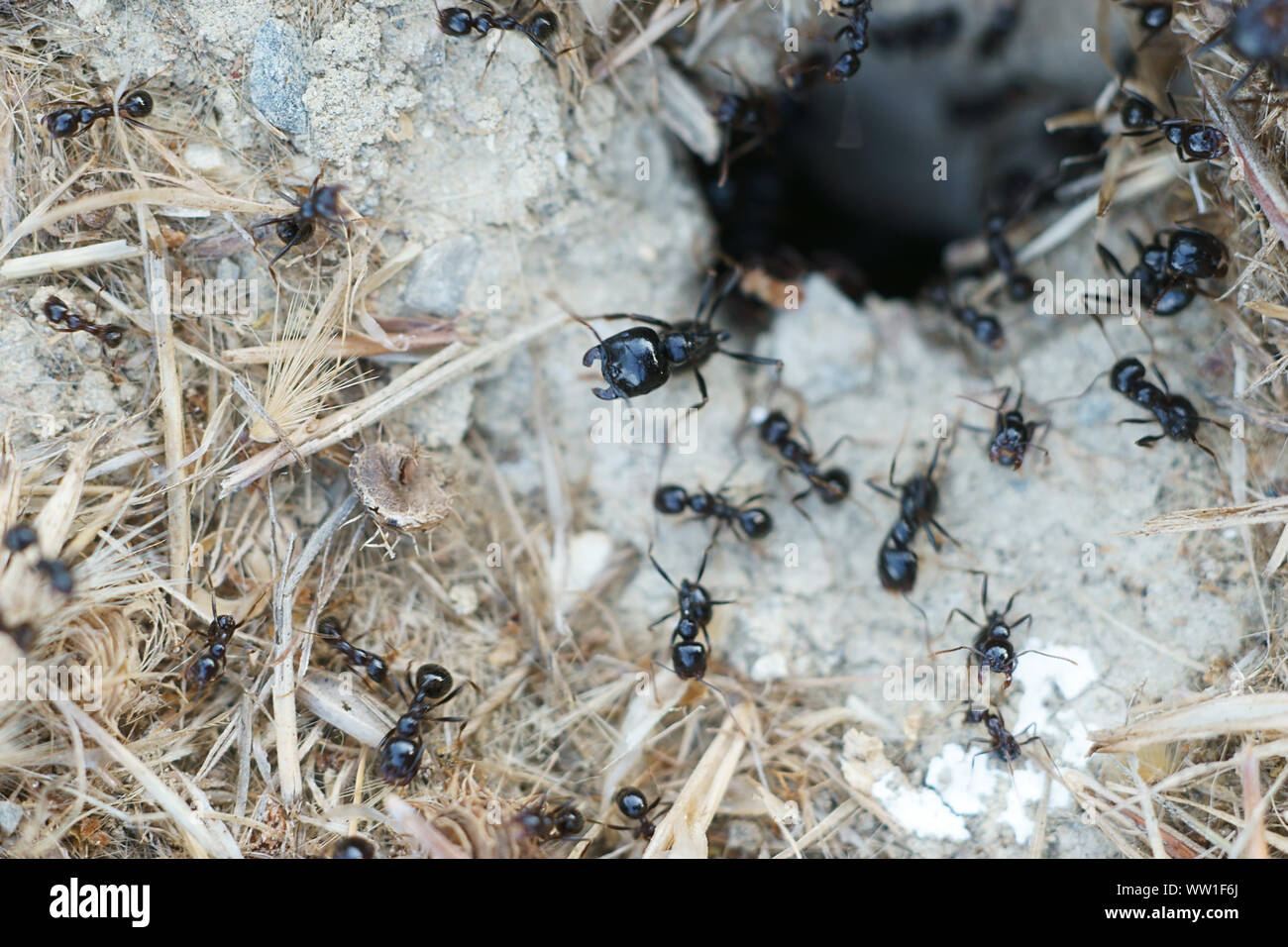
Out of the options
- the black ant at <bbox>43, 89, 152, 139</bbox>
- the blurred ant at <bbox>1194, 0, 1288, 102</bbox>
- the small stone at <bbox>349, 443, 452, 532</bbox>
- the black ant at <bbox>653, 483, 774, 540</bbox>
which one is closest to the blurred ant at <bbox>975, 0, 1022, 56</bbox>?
the blurred ant at <bbox>1194, 0, 1288, 102</bbox>

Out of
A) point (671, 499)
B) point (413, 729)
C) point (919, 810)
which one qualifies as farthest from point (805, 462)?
point (413, 729)

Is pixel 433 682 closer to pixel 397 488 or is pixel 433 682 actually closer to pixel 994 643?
pixel 397 488

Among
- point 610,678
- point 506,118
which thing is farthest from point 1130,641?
point 506,118

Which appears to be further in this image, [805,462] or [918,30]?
[918,30]

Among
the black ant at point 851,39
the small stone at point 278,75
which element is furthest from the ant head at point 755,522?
the small stone at point 278,75

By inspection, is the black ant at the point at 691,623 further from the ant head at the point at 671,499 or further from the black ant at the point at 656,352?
the black ant at the point at 656,352
